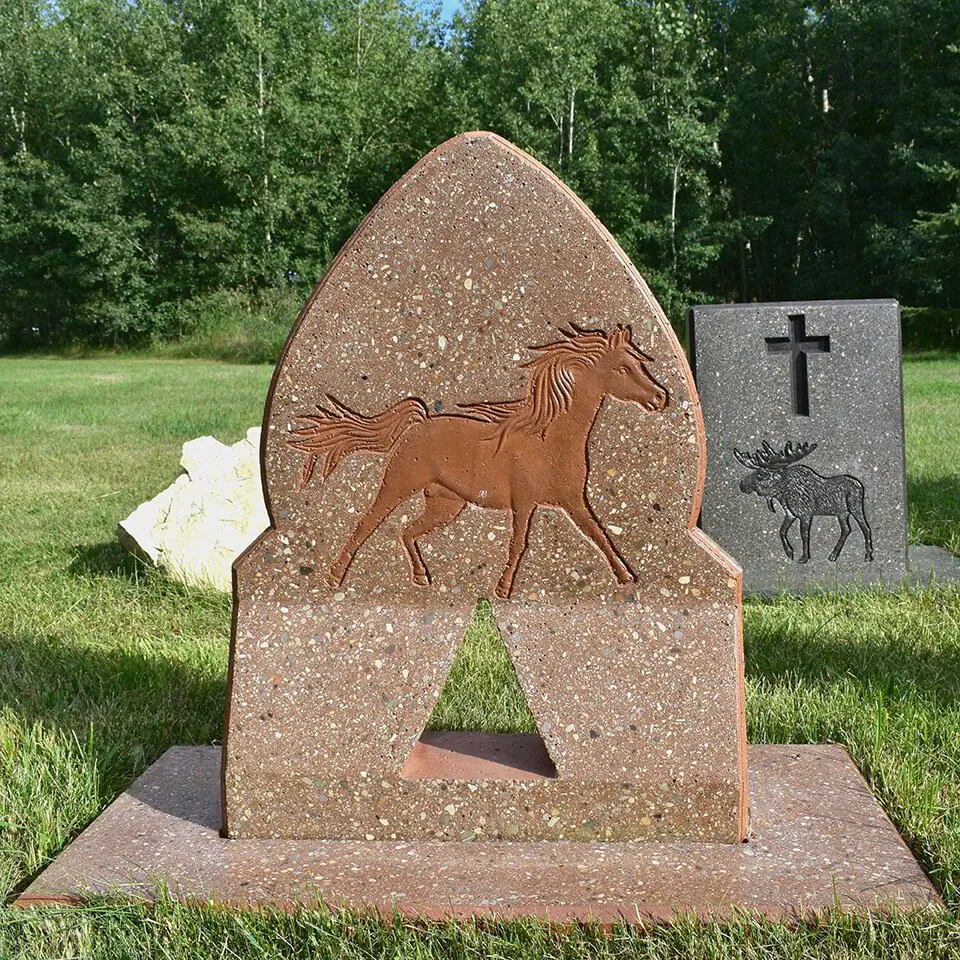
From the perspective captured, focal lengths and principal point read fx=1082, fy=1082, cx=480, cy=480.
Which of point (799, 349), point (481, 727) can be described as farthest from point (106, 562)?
point (799, 349)

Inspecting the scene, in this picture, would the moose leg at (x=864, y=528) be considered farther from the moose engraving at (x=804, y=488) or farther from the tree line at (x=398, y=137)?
the tree line at (x=398, y=137)

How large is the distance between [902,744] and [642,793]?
95 cm

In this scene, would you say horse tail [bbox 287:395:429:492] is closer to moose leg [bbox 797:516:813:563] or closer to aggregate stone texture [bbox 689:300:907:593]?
aggregate stone texture [bbox 689:300:907:593]

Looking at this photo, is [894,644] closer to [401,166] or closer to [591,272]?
[591,272]

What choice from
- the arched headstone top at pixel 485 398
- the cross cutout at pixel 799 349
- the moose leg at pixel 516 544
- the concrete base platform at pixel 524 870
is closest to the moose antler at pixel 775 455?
the cross cutout at pixel 799 349

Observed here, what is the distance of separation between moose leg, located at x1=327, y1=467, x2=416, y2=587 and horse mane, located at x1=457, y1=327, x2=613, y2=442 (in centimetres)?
23

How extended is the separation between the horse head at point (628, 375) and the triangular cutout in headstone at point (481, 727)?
1.95 feet

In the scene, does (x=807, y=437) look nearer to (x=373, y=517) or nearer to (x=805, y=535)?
(x=805, y=535)

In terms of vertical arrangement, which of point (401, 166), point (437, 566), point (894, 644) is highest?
point (401, 166)

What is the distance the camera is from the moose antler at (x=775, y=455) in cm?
492

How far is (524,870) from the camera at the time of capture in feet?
7.34

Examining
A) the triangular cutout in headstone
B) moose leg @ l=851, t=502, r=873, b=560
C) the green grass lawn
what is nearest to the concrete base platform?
the green grass lawn

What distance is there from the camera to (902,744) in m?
2.91

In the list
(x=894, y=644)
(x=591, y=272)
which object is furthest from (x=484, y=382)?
(x=894, y=644)
